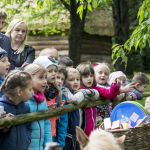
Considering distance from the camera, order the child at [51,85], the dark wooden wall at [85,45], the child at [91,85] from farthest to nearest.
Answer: the dark wooden wall at [85,45], the child at [91,85], the child at [51,85]

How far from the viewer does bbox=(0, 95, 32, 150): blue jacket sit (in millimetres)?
2380

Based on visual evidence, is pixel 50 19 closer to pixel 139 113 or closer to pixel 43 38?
pixel 43 38

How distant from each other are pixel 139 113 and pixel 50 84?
45.0 inches

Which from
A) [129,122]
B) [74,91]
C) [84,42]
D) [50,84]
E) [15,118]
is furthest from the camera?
[84,42]

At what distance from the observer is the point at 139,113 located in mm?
2975

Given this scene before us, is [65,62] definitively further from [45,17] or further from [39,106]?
[45,17]

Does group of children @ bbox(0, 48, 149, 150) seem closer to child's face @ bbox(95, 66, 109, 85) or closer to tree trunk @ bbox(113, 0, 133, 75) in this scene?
child's face @ bbox(95, 66, 109, 85)

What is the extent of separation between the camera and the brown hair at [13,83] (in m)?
2.42

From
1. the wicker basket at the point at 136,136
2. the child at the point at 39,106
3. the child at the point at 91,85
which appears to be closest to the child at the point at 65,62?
the child at the point at 91,85

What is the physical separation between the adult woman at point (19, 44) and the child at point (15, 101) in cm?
147

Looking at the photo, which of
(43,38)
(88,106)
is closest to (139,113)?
(88,106)

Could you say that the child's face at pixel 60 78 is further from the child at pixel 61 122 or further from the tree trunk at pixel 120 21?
the tree trunk at pixel 120 21

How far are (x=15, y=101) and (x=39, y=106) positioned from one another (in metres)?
0.43

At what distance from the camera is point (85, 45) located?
49.8 ft
